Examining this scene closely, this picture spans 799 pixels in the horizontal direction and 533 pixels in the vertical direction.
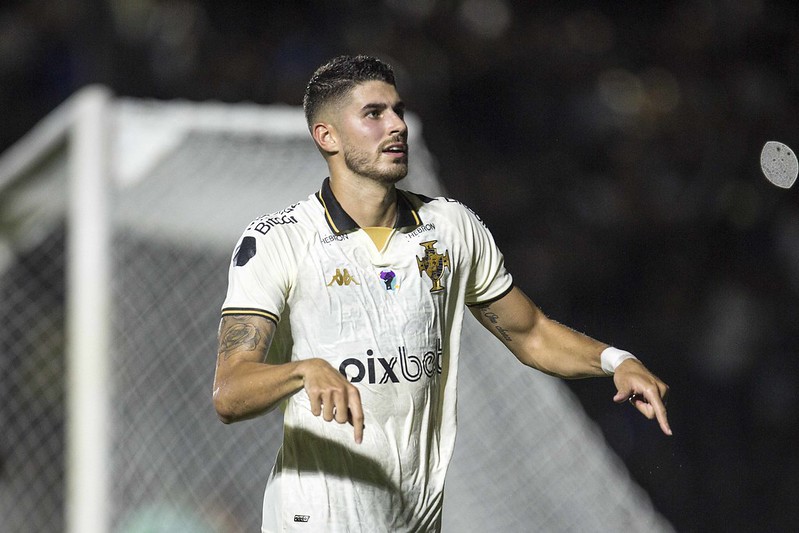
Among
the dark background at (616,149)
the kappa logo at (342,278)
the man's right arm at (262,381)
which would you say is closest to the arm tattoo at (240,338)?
the man's right arm at (262,381)

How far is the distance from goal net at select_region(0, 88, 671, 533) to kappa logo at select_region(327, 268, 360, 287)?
4.37 ft

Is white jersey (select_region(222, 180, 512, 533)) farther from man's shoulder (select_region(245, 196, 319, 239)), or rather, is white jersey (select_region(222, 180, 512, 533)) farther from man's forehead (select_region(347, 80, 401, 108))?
man's forehead (select_region(347, 80, 401, 108))

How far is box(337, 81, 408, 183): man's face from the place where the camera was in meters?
2.18

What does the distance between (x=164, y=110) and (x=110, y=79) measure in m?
0.26

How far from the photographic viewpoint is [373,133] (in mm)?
2184

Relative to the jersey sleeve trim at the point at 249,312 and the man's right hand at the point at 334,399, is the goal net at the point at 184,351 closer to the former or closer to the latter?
the jersey sleeve trim at the point at 249,312

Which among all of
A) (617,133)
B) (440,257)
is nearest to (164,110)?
(440,257)

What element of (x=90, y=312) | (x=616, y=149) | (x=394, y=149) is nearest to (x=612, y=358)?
(x=394, y=149)

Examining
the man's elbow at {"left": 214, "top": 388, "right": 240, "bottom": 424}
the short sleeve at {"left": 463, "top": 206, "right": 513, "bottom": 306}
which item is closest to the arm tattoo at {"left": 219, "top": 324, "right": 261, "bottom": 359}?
the man's elbow at {"left": 214, "top": 388, "right": 240, "bottom": 424}

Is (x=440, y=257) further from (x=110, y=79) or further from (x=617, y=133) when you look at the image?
(x=617, y=133)

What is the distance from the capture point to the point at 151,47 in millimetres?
6625

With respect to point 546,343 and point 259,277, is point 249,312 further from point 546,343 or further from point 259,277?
point 546,343

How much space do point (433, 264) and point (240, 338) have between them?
18.9 inches

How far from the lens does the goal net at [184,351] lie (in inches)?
129
